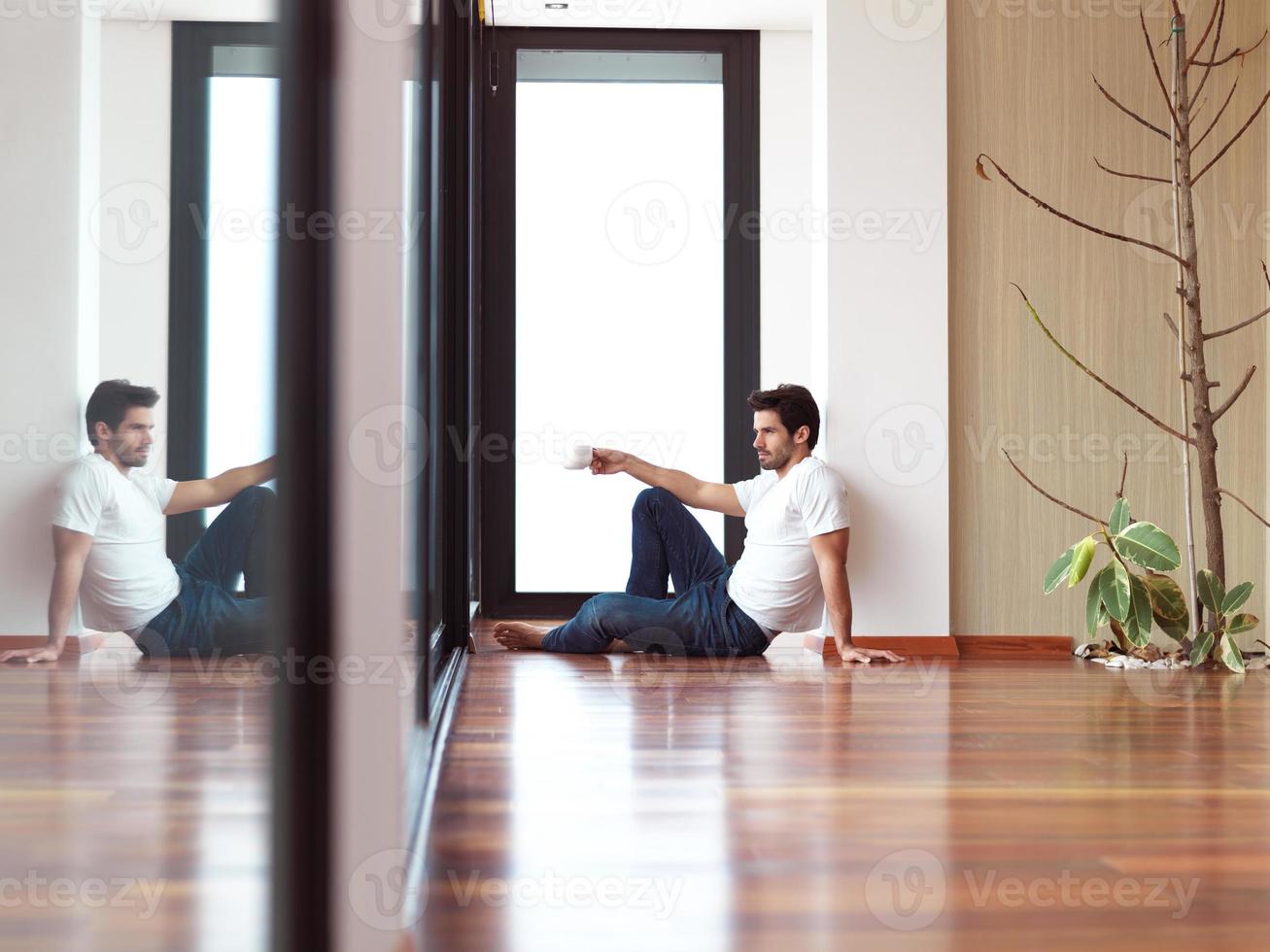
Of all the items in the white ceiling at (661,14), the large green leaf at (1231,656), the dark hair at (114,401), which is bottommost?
the large green leaf at (1231,656)

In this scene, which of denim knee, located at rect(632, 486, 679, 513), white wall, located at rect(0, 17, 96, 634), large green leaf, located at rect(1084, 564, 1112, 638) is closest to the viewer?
white wall, located at rect(0, 17, 96, 634)

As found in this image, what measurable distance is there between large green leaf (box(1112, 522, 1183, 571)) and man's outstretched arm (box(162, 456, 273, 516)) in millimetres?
2747

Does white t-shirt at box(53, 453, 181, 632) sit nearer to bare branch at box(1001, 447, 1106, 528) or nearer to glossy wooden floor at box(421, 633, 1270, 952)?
glossy wooden floor at box(421, 633, 1270, 952)

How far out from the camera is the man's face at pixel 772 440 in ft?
10.8

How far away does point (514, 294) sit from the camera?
4.40 m

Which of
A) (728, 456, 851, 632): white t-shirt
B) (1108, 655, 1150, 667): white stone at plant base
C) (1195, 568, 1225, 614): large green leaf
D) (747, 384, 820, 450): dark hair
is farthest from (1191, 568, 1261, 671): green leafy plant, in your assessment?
(747, 384, 820, 450): dark hair

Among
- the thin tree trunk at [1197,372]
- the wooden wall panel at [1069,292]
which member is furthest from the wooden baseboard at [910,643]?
the thin tree trunk at [1197,372]

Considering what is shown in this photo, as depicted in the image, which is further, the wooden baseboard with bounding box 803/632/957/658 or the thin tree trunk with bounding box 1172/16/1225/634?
the wooden baseboard with bounding box 803/632/957/658

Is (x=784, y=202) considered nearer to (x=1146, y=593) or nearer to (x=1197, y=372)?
(x=1197, y=372)

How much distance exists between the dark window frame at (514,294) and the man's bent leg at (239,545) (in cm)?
375

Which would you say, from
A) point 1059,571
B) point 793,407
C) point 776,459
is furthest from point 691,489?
point 1059,571

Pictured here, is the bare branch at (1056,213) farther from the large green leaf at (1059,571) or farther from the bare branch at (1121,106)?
the large green leaf at (1059,571)

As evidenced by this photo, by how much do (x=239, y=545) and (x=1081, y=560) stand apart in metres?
2.80

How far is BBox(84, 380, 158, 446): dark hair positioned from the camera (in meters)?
0.41
